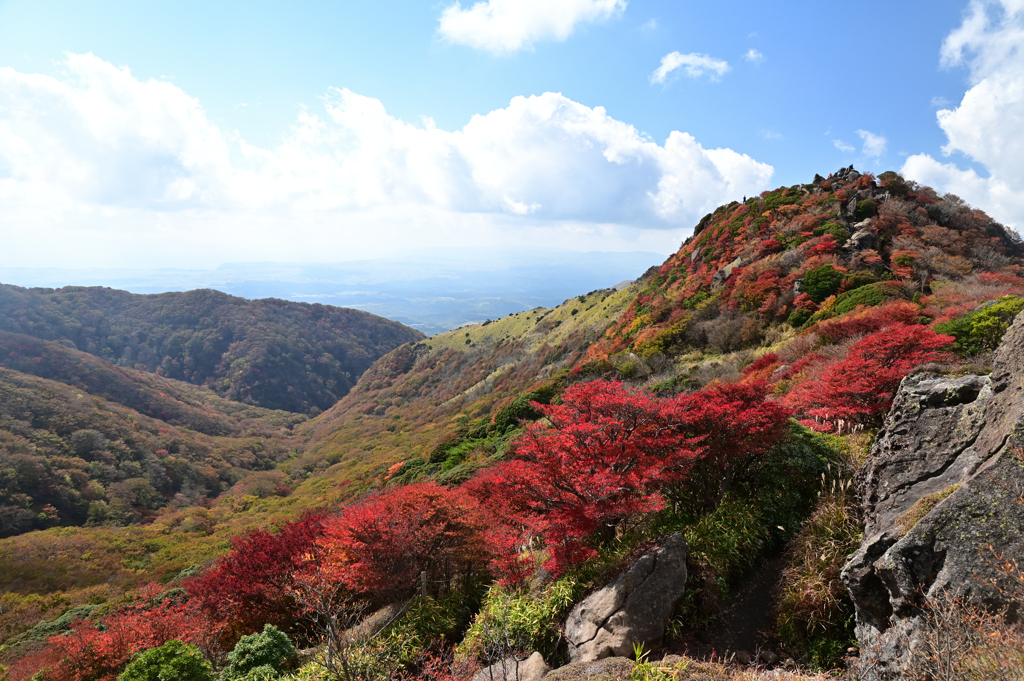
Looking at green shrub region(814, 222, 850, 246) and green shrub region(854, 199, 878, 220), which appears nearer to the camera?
green shrub region(814, 222, 850, 246)

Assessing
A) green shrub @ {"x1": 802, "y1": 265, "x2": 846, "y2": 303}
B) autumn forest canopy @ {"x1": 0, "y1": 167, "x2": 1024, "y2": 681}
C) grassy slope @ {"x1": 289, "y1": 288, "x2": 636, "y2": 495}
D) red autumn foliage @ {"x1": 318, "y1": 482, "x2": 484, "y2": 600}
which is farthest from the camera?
grassy slope @ {"x1": 289, "y1": 288, "x2": 636, "y2": 495}

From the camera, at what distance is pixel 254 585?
38.2 feet

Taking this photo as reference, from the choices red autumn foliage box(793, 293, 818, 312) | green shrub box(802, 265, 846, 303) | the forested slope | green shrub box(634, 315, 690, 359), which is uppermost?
green shrub box(802, 265, 846, 303)

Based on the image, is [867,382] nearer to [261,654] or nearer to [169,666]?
[261,654]

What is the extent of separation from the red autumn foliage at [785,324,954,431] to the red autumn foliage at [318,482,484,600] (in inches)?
368

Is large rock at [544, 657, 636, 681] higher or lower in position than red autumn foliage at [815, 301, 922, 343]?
lower

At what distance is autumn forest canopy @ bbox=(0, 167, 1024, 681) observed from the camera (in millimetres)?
8273

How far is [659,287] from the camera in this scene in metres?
41.4

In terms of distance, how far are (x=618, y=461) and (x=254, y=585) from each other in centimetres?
1103

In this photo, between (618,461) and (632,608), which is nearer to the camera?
(632,608)

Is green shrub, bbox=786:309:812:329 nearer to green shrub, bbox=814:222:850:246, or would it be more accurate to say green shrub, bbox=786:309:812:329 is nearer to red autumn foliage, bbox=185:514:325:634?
green shrub, bbox=814:222:850:246

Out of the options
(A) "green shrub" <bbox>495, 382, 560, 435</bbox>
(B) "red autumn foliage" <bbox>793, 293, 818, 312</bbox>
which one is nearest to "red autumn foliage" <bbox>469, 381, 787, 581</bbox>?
(B) "red autumn foliage" <bbox>793, 293, 818, 312</bbox>

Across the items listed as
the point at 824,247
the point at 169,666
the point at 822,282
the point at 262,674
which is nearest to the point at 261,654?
the point at 262,674

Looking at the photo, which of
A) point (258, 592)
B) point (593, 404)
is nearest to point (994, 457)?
point (593, 404)
